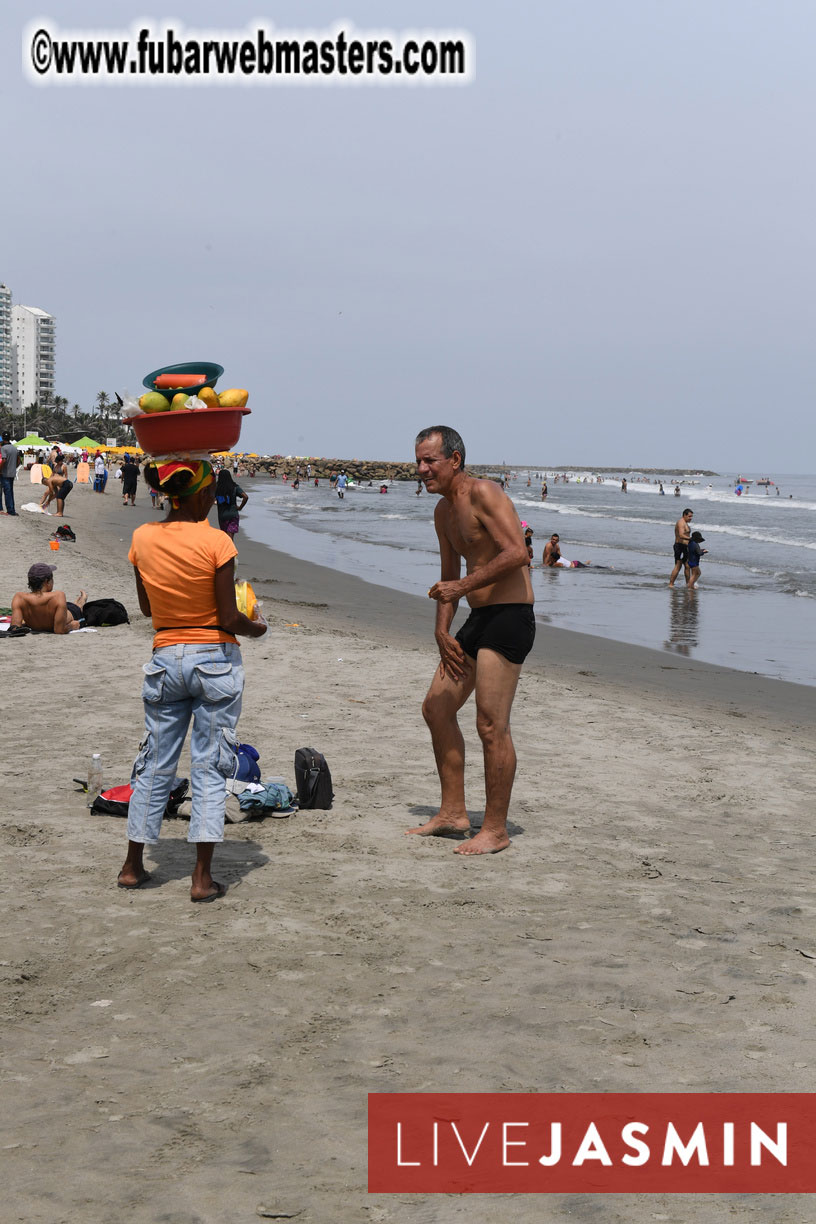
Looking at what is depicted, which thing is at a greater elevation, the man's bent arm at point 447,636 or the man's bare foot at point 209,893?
the man's bent arm at point 447,636

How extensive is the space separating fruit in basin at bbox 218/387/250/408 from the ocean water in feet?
31.3

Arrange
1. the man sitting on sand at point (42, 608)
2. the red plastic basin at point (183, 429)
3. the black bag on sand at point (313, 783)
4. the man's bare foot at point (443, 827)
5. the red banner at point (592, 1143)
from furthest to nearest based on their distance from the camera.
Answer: the man sitting on sand at point (42, 608)
the black bag on sand at point (313, 783)
the man's bare foot at point (443, 827)
the red plastic basin at point (183, 429)
the red banner at point (592, 1143)

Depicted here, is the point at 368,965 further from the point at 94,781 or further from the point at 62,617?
the point at 62,617

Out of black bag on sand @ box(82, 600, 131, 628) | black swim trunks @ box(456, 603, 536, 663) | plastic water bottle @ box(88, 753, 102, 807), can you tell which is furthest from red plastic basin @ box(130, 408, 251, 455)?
black bag on sand @ box(82, 600, 131, 628)

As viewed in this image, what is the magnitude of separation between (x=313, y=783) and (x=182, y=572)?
1978mm

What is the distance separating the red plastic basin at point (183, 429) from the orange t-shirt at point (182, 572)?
1.04ft

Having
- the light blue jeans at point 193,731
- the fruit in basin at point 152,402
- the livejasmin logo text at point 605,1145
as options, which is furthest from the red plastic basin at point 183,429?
the livejasmin logo text at point 605,1145

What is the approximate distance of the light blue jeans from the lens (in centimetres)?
435

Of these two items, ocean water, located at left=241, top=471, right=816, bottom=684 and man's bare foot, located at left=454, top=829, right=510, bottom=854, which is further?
ocean water, located at left=241, top=471, right=816, bottom=684

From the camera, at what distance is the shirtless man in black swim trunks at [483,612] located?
501cm

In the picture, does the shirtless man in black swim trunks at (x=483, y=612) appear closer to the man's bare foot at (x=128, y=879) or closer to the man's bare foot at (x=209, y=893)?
the man's bare foot at (x=209, y=893)

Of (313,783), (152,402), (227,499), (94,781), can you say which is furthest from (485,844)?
(227,499)

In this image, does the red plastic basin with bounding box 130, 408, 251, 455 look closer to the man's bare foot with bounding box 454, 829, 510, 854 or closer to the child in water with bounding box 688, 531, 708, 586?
the man's bare foot with bounding box 454, 829, 510, 854

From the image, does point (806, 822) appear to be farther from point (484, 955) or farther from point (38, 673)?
point (38, 673)
